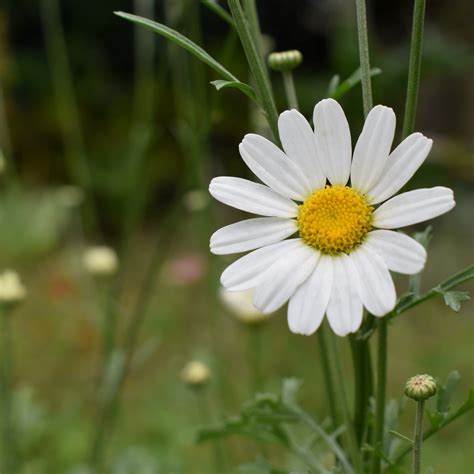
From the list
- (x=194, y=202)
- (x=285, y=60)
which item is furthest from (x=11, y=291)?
(x=285, y=60)

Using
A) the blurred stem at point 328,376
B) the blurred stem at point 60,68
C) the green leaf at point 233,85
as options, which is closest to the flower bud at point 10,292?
the blurred stem at point 328,376

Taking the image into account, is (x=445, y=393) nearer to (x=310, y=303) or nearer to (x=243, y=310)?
(x=310, y=303)

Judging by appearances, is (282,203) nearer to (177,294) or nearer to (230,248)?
(230,248)

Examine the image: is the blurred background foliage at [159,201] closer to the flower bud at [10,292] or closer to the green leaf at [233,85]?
the flower bud at [10,292]

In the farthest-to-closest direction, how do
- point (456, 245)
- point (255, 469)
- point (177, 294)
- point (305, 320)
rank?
point (456, 245) < point (177, 294) < point (255, 469) < point (305, 320)

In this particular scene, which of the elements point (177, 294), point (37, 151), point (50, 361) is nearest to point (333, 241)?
point (50, 361)

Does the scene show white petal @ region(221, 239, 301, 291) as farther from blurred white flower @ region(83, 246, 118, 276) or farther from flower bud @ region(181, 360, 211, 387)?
blurred white flower @ region(83, 246, 118, 276)

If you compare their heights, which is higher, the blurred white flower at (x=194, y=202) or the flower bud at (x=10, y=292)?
the flower bud at (x=10, y=292)
